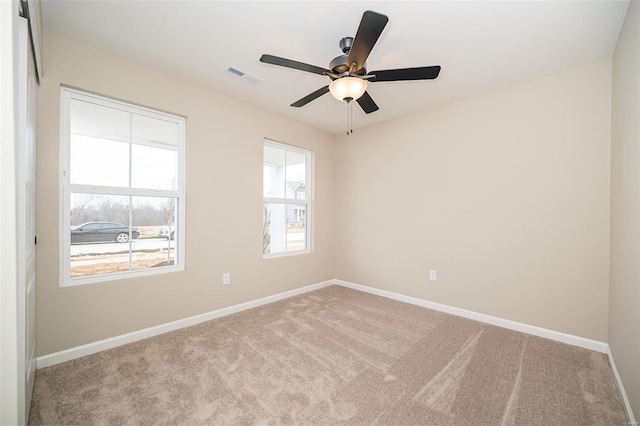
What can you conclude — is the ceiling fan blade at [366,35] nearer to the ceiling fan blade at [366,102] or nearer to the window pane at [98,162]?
the ceiling fan blade at [366,102]

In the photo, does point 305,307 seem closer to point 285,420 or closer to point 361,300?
point 361,300

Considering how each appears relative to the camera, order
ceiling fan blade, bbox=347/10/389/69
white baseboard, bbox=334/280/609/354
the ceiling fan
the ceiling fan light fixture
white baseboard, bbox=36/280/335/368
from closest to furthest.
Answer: ceiling fan blade, bbox=347/10/389/69, the ceiling fan, the ceiling fan light fixture, white baseboard, bbox=36/280/335/368, white baseboard, bbox=334/280/609/354

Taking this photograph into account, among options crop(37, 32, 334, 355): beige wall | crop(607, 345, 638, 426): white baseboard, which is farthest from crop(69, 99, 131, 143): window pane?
crop(607, 345, 638, 426): white baseboard

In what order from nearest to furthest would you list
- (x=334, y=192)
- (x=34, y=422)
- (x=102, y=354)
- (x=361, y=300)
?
(x=34, y=422)
(x=102, y=354)
(x=361, y=300)
(x=334, y=192)

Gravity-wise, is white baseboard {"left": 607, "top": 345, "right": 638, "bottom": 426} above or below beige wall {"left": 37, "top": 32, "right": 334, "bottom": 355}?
below

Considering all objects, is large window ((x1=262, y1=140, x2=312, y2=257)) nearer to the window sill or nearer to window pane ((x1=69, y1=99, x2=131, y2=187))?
the window sill

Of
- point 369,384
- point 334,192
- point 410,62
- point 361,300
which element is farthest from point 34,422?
point 334,192

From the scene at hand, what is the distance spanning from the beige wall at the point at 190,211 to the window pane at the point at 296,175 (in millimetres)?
215

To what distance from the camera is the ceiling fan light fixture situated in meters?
1.94

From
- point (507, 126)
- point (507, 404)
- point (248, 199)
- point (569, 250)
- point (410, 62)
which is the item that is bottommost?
point (507, 404)

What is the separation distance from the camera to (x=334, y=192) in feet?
15.2

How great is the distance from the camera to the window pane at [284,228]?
381cm

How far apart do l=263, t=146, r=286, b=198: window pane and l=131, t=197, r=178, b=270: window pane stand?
1.25 metres

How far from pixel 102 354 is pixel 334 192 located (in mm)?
3503
